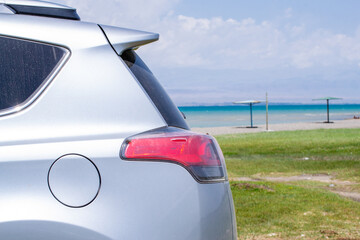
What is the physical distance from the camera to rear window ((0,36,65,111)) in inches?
85.3

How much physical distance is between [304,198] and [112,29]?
7362 millimetres

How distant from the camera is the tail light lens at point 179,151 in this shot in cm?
210

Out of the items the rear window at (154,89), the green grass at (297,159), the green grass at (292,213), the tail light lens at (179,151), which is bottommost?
the green grass at (297,159)

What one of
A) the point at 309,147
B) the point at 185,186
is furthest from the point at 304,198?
the point at 309,147

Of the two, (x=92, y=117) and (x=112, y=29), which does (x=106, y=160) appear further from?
(x=112, y=29)

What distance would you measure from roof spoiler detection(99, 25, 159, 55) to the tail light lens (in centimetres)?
45

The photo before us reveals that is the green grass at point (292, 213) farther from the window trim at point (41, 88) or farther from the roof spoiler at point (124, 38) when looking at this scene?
the window trim at point (41, 88)

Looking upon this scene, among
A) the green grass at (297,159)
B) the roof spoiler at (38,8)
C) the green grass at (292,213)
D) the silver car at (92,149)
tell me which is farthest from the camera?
the green grass at (297,159)

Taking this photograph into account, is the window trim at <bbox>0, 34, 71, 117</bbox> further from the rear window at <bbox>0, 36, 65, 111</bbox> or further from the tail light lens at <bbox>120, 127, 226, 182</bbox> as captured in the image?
the tail light lens at <bbox>120, 127, 226, 182</bbox>

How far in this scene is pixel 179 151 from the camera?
2152 mm

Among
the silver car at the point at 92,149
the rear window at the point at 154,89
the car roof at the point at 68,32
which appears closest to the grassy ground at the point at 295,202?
the rear window at the point at 154,89

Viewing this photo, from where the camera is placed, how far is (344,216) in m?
7.42

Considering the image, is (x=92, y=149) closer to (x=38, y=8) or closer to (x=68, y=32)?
(x=68, y=32)

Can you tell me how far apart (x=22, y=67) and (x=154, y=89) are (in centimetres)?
64
